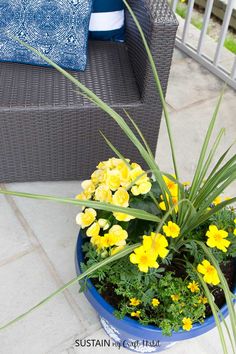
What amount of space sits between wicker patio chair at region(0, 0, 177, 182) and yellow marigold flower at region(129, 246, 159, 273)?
2.28ft

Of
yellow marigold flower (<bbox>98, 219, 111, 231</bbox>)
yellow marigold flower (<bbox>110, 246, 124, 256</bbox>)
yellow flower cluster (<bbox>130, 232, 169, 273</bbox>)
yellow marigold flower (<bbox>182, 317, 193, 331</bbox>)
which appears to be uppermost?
yellow flower cluster (<bbox>130, 232, 169, 273</bbox>)

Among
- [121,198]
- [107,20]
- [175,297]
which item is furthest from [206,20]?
[175,297]

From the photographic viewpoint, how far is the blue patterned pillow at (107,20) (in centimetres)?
178

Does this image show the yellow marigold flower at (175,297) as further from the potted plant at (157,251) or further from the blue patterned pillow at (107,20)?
the blue patterned pillow at (107,20)

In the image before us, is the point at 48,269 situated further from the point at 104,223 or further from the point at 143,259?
the point at 143,259

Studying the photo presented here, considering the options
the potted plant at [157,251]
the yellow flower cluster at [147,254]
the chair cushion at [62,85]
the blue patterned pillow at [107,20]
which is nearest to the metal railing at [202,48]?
the blue patterned pillow at [107,20]

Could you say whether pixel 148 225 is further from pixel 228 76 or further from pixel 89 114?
pixel 228 76

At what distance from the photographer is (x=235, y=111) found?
240 cm

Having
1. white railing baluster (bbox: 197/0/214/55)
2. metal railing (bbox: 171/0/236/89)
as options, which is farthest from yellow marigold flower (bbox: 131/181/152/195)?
white railing baluster (bbox: 197/0/214/55)

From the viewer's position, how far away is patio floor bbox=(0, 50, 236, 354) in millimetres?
1522

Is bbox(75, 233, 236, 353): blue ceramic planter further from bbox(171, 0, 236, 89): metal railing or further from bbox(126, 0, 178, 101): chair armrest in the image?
bbox(171, 0, 236, 89): metal railing

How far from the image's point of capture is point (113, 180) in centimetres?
118

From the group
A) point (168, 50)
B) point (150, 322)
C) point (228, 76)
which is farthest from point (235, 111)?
point (150, 322)

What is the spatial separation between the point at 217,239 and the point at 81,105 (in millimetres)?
745
